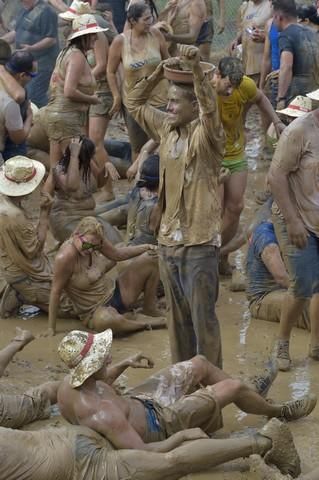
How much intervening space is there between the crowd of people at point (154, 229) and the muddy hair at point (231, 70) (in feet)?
0.05

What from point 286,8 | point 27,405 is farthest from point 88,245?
point 286,8

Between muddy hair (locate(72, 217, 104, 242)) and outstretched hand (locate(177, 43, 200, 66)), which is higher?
outstretched hand (locate(177, 43, 200, 66))

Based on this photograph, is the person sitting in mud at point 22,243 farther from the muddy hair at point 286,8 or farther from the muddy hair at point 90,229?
the muddy hair at point 286,8

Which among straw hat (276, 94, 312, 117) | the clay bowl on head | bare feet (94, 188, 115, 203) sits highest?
the clay bowl on head

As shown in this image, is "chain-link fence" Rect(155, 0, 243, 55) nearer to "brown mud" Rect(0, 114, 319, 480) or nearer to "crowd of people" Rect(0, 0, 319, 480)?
"crowd of people" Rect(0, 0, 319, 480)

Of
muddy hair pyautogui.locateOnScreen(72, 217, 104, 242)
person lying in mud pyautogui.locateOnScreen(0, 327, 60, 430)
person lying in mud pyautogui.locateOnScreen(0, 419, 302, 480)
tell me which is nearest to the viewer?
person lying in mud pyautogui.locateOnScreen(0, 419, 302, 480)

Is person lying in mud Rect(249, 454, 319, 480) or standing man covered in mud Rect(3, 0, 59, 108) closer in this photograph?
person lying in mud Rect(249, 454, 319, 480)

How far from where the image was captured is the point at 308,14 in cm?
1312

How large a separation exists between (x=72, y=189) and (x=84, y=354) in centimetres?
355

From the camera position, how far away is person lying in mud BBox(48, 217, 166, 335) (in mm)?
8875

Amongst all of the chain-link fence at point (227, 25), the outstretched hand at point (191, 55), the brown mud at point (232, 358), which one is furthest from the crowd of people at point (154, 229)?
the chain-link fence at point (227, 25)

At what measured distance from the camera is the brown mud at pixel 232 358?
24.4ft

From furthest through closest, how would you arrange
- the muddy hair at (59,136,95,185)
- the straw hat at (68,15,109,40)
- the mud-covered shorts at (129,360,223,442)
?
the straw hat at (68,15,109,40)
the muddy hair at (59,136,95,185)
the mud-covered shorts at (129,360,223,442)

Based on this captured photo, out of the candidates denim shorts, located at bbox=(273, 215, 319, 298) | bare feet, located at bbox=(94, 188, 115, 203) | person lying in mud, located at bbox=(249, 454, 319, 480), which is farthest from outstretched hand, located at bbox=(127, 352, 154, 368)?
bare feet, located at bbox=(94, 188, 115, 203)
